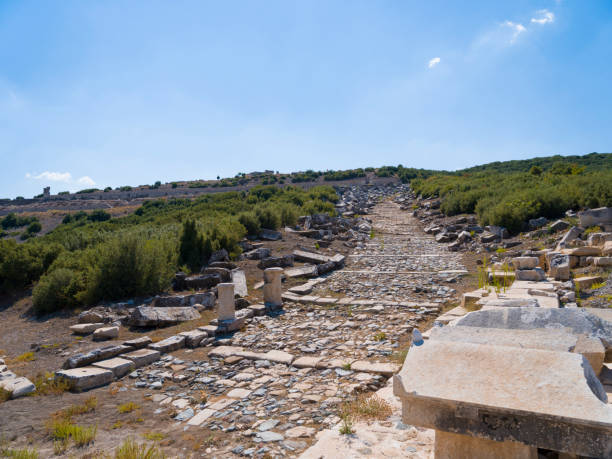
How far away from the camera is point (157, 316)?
348 inches

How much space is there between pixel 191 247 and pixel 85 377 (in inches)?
345

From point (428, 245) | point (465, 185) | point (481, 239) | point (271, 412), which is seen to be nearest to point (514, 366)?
point (271, 412)

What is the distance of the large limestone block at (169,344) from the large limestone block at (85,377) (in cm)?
115

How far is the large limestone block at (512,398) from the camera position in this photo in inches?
82.2

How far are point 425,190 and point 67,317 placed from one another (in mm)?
32463

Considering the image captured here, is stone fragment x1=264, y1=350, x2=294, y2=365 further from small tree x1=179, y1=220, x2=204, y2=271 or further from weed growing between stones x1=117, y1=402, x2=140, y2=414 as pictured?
small tree x1=179, y1=220, x2=204, y2=271

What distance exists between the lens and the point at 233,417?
472cm

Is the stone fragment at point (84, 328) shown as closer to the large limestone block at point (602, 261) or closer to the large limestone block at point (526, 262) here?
the large limestone block at point (526, 262)

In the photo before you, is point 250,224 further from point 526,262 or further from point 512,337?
point 512,337

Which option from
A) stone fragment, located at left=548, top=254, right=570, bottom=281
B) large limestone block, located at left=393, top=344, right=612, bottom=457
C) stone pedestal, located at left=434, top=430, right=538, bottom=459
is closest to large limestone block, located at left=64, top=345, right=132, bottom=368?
large limestone block, located at left=393, top=344, right=612, bottom=457

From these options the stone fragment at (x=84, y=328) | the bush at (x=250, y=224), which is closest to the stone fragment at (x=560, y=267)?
the stone fragment at (x=84, y=328)

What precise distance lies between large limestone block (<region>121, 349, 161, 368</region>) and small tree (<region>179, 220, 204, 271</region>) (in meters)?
6.75

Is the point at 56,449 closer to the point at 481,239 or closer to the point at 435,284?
the point at 435,284

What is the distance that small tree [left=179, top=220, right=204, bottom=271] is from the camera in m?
14.0
